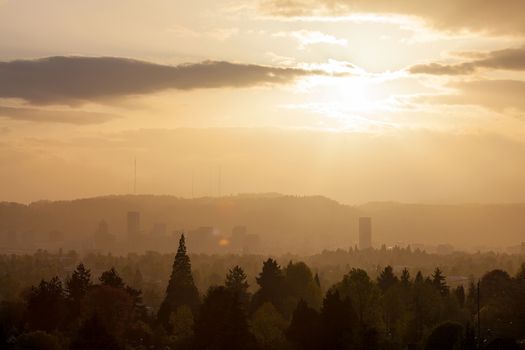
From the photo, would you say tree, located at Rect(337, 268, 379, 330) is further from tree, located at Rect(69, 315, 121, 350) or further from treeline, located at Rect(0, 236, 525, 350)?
tree, located at Rect(69, 315, 121, 350)

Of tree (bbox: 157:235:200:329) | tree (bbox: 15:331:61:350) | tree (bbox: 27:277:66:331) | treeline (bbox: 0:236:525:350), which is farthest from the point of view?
tree (bbox: 157:235:200:329)

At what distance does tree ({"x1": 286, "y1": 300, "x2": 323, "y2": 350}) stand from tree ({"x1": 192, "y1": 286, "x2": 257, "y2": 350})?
6.52 m

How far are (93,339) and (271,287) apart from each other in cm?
4510

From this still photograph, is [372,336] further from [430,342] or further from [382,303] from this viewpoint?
[382,303]

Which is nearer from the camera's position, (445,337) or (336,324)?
(336,324)

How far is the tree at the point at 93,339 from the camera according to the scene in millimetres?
100062

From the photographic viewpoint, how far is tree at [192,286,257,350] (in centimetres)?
10881

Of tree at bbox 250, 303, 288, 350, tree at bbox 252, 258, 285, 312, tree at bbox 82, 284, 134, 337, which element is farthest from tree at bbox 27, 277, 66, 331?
tree at bbox 252, 258, 285, 312

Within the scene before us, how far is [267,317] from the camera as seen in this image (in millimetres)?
120875

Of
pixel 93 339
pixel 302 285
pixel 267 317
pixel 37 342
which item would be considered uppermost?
pixel 302 285

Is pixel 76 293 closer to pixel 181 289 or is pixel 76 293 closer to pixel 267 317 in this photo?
pixel 181 289

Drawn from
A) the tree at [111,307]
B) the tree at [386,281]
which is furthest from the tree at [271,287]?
the tree at [386,281]

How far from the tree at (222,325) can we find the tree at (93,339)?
42.1 feet

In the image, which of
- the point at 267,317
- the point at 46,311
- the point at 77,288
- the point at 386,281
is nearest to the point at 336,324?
the point at 267,317
